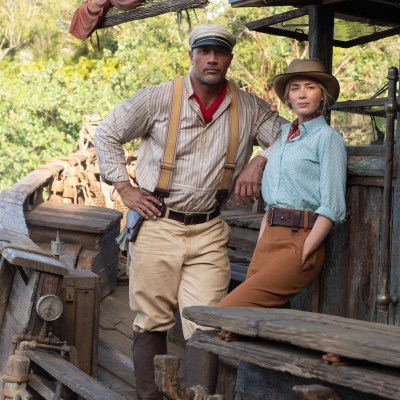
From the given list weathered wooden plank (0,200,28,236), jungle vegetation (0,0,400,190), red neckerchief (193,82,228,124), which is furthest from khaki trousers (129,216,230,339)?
jungle vegetation (0,0,400,190)

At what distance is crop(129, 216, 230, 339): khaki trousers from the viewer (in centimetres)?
526

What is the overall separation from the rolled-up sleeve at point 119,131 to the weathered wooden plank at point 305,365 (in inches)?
76.4

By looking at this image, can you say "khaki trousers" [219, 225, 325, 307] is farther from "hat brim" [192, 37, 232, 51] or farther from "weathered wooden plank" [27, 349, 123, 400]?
"hat brim" [192, 37, 232, 51]

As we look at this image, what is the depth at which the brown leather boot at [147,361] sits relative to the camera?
17.5 feet

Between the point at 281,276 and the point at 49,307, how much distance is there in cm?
174

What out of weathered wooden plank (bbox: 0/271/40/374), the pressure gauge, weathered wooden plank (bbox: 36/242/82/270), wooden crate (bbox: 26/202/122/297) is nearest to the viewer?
the pressure gauge

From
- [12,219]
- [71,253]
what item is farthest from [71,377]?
[71,253]

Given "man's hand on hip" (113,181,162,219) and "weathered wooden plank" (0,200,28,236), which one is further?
"weathered wooden plank" (0,200,28,236)

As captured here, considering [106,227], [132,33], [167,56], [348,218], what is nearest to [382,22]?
[348,218]

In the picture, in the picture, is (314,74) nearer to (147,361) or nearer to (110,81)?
(147,361)

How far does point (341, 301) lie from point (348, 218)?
0.39 meters

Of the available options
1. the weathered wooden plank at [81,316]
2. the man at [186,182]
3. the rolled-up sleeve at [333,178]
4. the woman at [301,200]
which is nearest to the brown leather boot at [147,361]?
the man at [186,182]

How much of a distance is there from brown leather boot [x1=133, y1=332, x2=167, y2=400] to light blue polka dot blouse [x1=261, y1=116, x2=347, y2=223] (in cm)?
120

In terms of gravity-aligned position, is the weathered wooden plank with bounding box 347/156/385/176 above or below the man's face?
below
